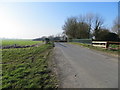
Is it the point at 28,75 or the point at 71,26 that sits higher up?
the point at 71,26

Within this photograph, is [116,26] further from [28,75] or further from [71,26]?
[28,75]

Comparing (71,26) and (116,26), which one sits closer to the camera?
(116,26)

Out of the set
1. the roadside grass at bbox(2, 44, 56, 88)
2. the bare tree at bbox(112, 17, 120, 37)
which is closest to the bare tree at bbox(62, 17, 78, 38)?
the bare tree at bbox(112, 17, 120, 37)

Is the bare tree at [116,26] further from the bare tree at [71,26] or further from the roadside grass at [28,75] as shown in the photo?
the roadside grass at [28,75]

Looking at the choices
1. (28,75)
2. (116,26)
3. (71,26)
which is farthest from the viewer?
(71,26)

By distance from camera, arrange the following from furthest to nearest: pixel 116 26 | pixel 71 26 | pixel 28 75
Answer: pixel 71 26, pixel 116 26, pixel 28 75

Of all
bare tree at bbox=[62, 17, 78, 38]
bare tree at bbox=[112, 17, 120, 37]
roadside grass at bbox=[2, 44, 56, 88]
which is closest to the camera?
roadside grass at bbox=[2, 44, 56, 88]

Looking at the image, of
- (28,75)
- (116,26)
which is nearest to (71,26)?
(116,26)

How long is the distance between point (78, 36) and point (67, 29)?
6.63m

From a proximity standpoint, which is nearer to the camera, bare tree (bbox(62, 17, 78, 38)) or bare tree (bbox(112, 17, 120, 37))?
bare tree (bbox(112, 17, 120, 37))

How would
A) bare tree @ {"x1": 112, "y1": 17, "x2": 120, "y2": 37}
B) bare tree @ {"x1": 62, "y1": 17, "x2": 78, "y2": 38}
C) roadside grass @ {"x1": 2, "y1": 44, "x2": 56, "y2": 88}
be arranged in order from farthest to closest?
bare tree @ {"x1": 62, "y1": 17, "x2": 78, "y2": 38}
bare tree @ {"x1": 112, "y1": 17, "x2": 120, "y2": 37}
roadside grass @ {"x1": 2, "y1": 44, "x2": 56, "y2": 88}

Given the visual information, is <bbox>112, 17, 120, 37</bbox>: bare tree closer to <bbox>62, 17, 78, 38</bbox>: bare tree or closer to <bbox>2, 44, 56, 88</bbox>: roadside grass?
<bbox>62, 17, 78, 38</bbox>: bare tree

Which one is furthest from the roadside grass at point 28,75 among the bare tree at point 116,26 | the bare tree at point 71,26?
the bare tree at point 71,26

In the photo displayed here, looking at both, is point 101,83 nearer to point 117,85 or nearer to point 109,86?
point 109,86
